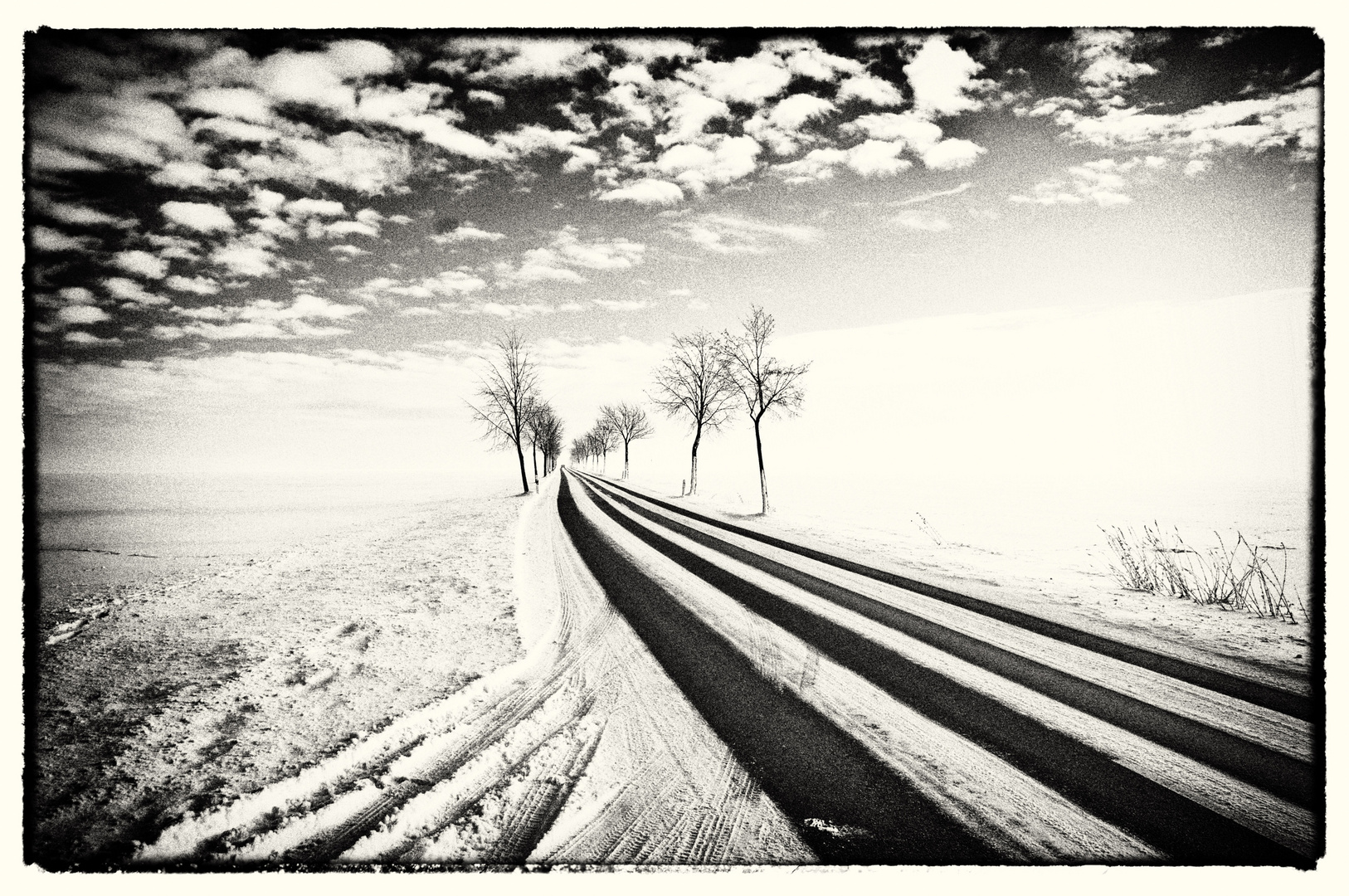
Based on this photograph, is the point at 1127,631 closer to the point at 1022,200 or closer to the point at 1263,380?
the point at 1263,380

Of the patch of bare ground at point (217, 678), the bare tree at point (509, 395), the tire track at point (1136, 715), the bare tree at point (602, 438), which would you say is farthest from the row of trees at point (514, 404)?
the bare tree at point (602, 438)

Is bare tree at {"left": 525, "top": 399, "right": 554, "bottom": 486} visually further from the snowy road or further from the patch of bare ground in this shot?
the snowy road

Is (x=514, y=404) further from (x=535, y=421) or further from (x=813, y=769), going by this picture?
(x=813, y=769)

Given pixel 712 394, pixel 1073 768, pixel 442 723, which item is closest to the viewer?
pixel 1073 768

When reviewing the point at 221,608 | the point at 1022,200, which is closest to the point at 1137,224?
the point at 1022,200

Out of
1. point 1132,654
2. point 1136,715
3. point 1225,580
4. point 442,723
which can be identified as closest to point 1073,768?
point 1136,715

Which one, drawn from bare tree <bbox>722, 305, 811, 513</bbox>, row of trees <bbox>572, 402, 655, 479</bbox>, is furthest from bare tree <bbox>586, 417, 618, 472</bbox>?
bare tree <bbox>722, 305, 811, 513</bbox>
